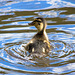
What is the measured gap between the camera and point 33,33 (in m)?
7.30

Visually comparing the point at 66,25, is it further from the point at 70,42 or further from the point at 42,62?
the point at 42,62

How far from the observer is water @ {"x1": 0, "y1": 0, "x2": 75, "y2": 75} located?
5.15 metres

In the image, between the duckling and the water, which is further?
the duckling

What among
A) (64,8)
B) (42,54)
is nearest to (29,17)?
(64,8)

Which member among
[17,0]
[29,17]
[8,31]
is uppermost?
[17,0]

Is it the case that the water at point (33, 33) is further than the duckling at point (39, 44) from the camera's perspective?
No

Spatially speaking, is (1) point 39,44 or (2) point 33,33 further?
(2) point 33,33

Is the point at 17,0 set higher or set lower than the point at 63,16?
higher

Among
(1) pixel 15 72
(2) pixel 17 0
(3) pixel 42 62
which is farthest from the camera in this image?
(2) pixel 17 0

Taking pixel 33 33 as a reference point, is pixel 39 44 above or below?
below

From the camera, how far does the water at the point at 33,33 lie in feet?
16.9

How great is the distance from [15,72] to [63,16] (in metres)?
4.07

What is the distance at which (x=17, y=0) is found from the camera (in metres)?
10.1

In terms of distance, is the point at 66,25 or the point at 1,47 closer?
the point at 1,47
